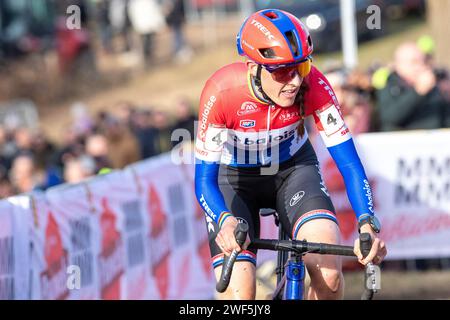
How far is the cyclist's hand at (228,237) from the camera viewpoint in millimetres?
5391

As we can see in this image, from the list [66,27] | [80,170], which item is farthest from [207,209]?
[66,27]

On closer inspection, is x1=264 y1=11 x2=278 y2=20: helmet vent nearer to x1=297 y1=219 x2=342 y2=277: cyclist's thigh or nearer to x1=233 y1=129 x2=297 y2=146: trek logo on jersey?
x1=233 y1=129 x2=297 y2=146: trek logo on jersey

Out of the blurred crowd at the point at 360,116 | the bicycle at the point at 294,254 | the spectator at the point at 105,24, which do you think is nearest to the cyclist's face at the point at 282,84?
the bicycle at the point at 294,254

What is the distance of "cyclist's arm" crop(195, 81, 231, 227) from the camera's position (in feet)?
19.5

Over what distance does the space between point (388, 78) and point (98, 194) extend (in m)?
3.69

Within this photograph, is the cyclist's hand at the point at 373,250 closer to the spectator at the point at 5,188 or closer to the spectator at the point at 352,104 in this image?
the spectator at the point at 352,104

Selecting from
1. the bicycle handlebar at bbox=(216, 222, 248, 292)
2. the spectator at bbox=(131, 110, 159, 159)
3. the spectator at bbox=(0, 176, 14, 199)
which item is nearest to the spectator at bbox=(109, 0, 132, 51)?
the spectator at bbox=(131, 110, 159, 159)

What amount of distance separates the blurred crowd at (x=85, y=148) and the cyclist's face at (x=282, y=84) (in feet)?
13.0

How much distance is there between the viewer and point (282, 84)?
5750 millimetres

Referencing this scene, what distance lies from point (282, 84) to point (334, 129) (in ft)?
Answer: 1.61

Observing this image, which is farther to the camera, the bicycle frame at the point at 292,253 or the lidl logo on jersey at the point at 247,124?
the lidl logo on jersey at the point at 247,124

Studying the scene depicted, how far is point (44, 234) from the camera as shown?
778 cm

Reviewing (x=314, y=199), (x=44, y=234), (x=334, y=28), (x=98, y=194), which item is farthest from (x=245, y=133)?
(x=334, y=28)

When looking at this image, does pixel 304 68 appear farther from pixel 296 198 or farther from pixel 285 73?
pixel 296 198
